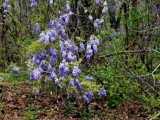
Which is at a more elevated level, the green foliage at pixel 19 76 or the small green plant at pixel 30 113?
the green foliage at pixel 19 76

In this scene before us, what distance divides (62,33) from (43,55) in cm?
70

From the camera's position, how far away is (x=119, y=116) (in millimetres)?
7555

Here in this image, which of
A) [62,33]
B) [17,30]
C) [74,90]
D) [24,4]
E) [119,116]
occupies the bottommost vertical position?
[119,116]

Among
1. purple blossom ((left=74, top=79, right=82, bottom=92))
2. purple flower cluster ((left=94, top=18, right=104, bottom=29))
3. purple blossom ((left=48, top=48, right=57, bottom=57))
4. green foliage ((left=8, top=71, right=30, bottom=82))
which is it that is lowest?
purple blossom ((left=74, top=79, right=82, bottom=92))

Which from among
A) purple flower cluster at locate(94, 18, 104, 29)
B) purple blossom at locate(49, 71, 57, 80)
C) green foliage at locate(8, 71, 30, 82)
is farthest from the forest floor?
purple flower cluster at locate(94, 18, 104, 29)

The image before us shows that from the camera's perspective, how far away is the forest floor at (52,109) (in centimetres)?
730

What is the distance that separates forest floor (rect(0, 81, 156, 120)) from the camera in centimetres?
730

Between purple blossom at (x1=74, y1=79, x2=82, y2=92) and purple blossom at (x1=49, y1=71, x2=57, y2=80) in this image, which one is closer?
purple blossom at (x1=74, y1=79, x2=82, y2=92)

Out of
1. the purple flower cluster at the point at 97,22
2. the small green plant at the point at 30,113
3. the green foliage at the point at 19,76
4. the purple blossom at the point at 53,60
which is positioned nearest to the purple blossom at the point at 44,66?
the purple blossom at the point at 53,60

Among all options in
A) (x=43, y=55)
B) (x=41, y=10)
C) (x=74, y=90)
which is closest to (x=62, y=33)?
(x=43, y=55)

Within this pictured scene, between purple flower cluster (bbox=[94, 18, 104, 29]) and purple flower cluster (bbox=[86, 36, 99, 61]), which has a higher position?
purple flower cluster (bbox=[94, 18, 104, 29])

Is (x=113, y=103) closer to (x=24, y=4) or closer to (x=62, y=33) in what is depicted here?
(x=62, y=33)

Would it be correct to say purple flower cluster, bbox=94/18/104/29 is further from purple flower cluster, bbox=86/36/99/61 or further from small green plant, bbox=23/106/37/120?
small green plant, bbox=23/106/37/120

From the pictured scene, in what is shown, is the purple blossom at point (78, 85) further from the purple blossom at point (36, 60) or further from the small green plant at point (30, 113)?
the small green plant at point (30, 113)
